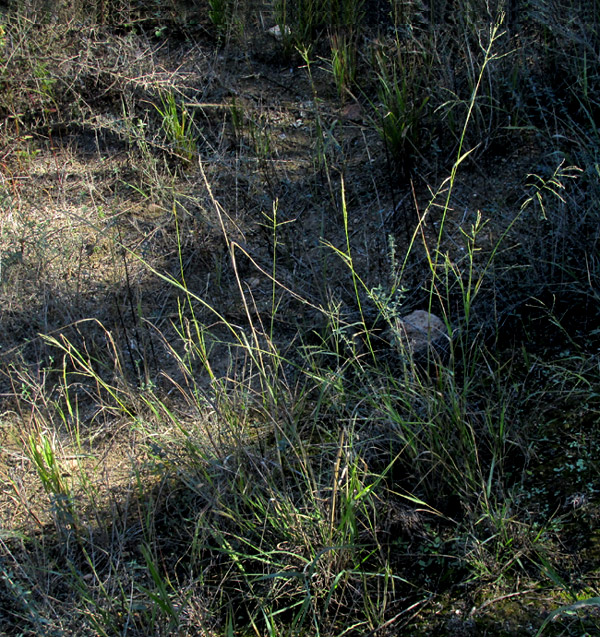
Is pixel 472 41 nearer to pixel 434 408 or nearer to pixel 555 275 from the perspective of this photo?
pixel 555 275

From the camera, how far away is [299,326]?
2.73 m

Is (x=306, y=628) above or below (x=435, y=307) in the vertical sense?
below

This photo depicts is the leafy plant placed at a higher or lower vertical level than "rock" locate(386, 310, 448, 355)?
higher

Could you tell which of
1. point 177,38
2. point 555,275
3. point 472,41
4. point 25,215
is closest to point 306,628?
point 555,275

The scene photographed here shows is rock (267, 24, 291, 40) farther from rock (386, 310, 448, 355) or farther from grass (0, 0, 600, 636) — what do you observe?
rock (386, 310, 448, 355)

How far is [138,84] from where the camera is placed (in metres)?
3.71

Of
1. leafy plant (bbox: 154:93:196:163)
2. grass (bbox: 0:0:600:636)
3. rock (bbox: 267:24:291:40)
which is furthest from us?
rock (bbox: 267:24:291:40)

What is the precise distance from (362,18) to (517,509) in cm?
303

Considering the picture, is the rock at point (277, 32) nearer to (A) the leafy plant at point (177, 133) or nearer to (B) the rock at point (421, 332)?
(A) the leafy plant at point (177, 133)

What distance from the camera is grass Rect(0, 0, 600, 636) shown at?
73.3 inches

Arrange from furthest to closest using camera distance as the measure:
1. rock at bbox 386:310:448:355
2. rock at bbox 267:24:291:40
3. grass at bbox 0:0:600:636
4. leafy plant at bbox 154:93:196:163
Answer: rock at bbox 267:24:291:40 < leafy plant at bbox 154:93:196:163 < rock at bbox 386:310:448:355 < grass at bbox 0:0:600:636

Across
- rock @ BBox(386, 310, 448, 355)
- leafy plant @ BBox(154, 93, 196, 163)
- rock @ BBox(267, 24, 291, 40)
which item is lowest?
rock @ BBox(386, 310, 448, 355)

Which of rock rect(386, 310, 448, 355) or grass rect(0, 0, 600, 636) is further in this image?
rock rect(386, 310, 448, 355)

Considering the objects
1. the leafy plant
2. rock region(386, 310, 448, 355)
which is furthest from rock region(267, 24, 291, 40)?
rock region(386, 310, 448, 355)
